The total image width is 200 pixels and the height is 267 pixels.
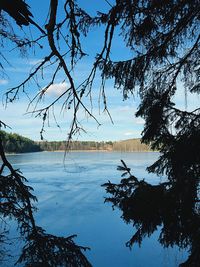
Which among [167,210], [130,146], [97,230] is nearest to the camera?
[167,210]

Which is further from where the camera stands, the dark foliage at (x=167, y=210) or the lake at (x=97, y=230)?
the lake at (x=97, y=230)

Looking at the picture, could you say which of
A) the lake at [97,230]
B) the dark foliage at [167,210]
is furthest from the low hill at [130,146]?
the dark foliage at [167,210]

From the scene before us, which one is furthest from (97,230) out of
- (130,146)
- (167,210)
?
(130,146)

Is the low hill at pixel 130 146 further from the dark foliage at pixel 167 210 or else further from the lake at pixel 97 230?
the dark foliage at pixel 167 210

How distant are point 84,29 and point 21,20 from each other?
0.92 meters

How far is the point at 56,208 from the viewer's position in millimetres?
16359

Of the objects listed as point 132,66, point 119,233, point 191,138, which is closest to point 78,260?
point 191,138

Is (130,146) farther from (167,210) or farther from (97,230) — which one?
(167,210)

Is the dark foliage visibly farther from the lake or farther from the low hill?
the low hill

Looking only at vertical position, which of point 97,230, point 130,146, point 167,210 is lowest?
point 97,230

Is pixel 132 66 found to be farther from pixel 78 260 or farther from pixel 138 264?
pixel 138 264

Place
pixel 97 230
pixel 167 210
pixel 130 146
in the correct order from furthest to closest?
pixel 130 146
pixel 97 230
pixel 167 210

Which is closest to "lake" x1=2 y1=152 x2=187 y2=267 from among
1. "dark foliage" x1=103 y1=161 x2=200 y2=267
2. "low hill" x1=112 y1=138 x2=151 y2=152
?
"dark foliage" x1=103 y1=161 x2=200 y2=267

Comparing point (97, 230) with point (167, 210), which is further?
point (97, 230)
